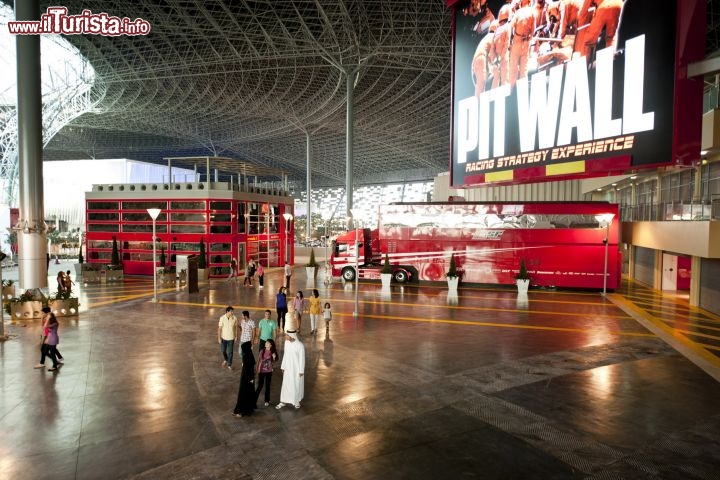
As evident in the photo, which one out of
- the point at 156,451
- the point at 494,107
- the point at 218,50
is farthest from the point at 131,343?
the point at 218,50

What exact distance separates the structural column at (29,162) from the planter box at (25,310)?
2.26m

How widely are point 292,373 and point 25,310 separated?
1410cm

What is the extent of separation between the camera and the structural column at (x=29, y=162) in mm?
20172

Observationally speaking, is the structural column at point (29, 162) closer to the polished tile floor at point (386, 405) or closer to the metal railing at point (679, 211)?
the polished tile floor at point (386, 405)

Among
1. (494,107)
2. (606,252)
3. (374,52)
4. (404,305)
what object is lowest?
(404,305)

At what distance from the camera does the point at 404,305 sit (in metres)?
22.3

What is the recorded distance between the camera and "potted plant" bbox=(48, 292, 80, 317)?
19.2 meters

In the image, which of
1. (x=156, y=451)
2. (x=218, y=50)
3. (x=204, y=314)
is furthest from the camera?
(x=218, y=50)

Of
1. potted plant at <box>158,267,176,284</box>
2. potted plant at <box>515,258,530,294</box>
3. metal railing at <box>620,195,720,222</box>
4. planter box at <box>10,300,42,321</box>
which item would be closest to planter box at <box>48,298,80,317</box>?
planter box at <box>10,300,42,321</box>

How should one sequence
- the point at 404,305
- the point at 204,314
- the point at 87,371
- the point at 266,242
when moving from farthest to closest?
the point at 266,242 → the point at 404,305 → the point at 204,314 → the point at 87,371

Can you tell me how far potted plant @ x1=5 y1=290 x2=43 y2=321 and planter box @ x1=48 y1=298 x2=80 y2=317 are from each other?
0.44 meters

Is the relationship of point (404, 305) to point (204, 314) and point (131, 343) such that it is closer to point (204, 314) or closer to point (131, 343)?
point (204, 314)

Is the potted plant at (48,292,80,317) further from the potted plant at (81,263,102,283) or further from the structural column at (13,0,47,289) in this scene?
the potted plant at (81,263,102,283)

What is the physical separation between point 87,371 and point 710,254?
19758mm
